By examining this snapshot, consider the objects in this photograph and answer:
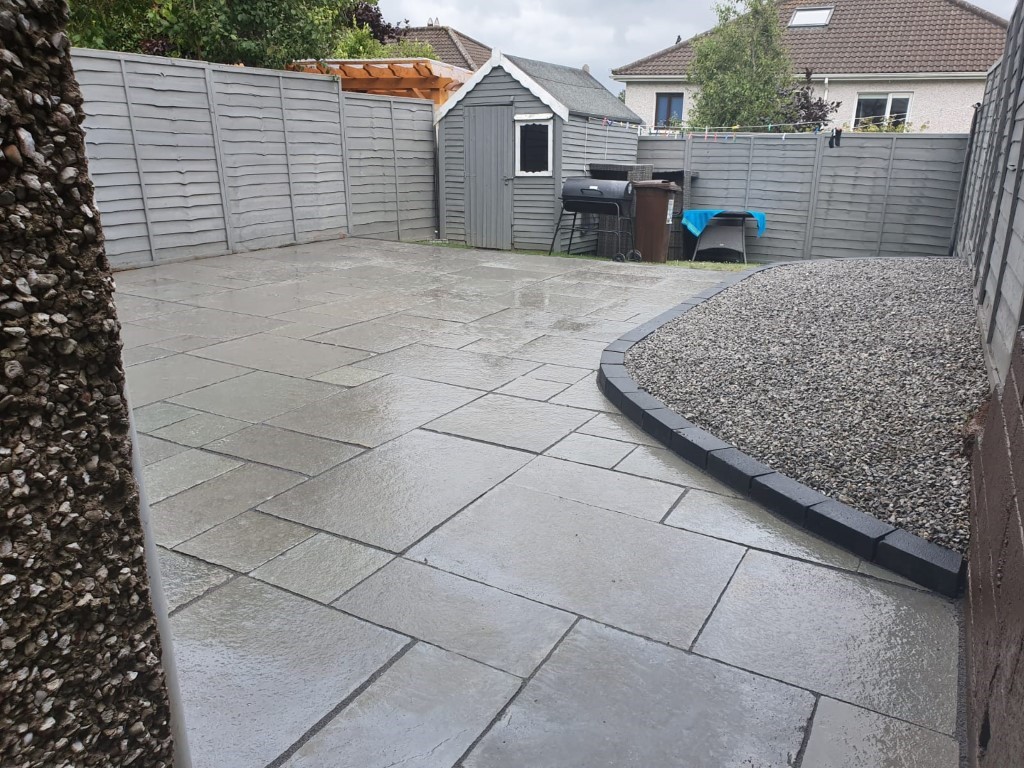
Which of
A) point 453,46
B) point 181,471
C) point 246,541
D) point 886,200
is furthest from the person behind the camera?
point 453,46

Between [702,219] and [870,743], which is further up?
[702,219]

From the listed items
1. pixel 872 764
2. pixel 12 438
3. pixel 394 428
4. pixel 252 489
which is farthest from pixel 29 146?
pixel 394 428

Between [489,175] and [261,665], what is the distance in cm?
1051

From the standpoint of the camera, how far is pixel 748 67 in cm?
1870

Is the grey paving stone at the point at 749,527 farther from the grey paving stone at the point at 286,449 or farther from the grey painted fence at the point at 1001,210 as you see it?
the grey paving stone at the point at 286,449

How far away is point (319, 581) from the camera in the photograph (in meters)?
2.56

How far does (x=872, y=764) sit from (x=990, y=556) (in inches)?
24.5

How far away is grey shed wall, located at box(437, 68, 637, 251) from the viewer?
1106 cm

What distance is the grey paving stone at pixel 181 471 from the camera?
3.22 metres

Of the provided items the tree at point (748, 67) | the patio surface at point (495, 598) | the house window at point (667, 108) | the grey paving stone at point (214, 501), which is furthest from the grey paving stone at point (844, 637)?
the house window at point (667, 108)

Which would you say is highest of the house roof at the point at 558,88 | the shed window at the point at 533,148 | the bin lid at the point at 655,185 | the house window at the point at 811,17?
the house window at the point at 811,17

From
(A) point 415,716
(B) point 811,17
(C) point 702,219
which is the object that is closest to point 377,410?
(A) point 415,716

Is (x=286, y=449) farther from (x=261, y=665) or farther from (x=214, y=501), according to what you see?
(x=261, y=665)

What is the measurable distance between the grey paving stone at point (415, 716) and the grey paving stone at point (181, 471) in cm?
160
